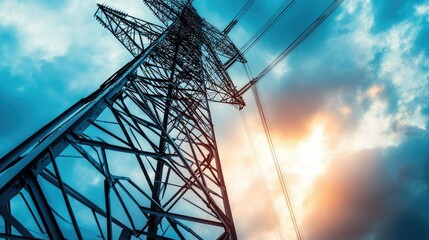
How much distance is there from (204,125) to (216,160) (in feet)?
4.43

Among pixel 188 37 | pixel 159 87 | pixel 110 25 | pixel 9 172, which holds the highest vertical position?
pixel 188 37

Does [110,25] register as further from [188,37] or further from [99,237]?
[99,237]

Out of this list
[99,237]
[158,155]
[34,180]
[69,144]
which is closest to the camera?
[34,180]

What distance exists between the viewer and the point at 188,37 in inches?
379

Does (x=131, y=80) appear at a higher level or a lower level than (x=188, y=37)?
lower

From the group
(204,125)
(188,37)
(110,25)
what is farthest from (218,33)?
(204,125)

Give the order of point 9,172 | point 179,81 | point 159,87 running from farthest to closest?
1. point 179,81
2. point 159,87
3. point 9,172

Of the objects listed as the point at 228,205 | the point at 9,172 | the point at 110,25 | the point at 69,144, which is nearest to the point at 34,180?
the point at 9,172

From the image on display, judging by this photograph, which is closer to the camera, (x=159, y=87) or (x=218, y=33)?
(x=159, y=87)

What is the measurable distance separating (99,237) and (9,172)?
2027 mm

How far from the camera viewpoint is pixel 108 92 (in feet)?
12.7

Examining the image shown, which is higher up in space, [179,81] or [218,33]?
[218,33]

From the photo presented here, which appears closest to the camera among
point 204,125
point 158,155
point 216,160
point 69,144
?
point 69,144

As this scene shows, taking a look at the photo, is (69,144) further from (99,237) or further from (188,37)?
(188,37)
